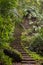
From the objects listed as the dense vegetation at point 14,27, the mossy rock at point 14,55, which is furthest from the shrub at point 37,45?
the mossy rock at point 14,55

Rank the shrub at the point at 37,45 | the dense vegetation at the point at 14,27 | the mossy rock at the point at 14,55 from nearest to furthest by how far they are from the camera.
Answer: the dense vegetation at the point at 14,27 < the mossy rock at the point at 14,55 < the shrub at the point at 37,45

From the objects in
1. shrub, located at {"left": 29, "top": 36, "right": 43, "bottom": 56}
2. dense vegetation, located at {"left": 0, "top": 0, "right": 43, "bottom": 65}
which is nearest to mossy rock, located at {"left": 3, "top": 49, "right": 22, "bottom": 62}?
dense vegetation, located at {"left": 0, "top": 0, "right": 43, "bottom": 65}

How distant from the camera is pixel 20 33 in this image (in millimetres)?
18344

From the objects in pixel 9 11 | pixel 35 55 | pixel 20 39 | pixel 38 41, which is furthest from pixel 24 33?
pixel 9 11

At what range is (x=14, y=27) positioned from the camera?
1442cm

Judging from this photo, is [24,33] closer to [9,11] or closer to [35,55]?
[35,55]

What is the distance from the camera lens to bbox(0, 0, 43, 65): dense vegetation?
861 cm

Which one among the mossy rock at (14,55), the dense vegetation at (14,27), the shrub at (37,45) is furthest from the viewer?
the shrub at (37,45)

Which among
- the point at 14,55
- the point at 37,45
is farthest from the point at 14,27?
the point at 14,55

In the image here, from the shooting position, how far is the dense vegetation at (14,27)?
8609mm

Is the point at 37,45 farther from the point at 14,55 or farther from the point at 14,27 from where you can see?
the point at 14,55

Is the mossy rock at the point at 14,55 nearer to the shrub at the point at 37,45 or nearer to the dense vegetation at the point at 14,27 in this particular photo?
the dense vegetation at the point at 14,27

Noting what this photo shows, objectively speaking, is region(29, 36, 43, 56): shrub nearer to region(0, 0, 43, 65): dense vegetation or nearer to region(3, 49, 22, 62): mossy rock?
region(0, 0, 43, 65): dense vegetation

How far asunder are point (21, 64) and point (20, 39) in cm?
564
